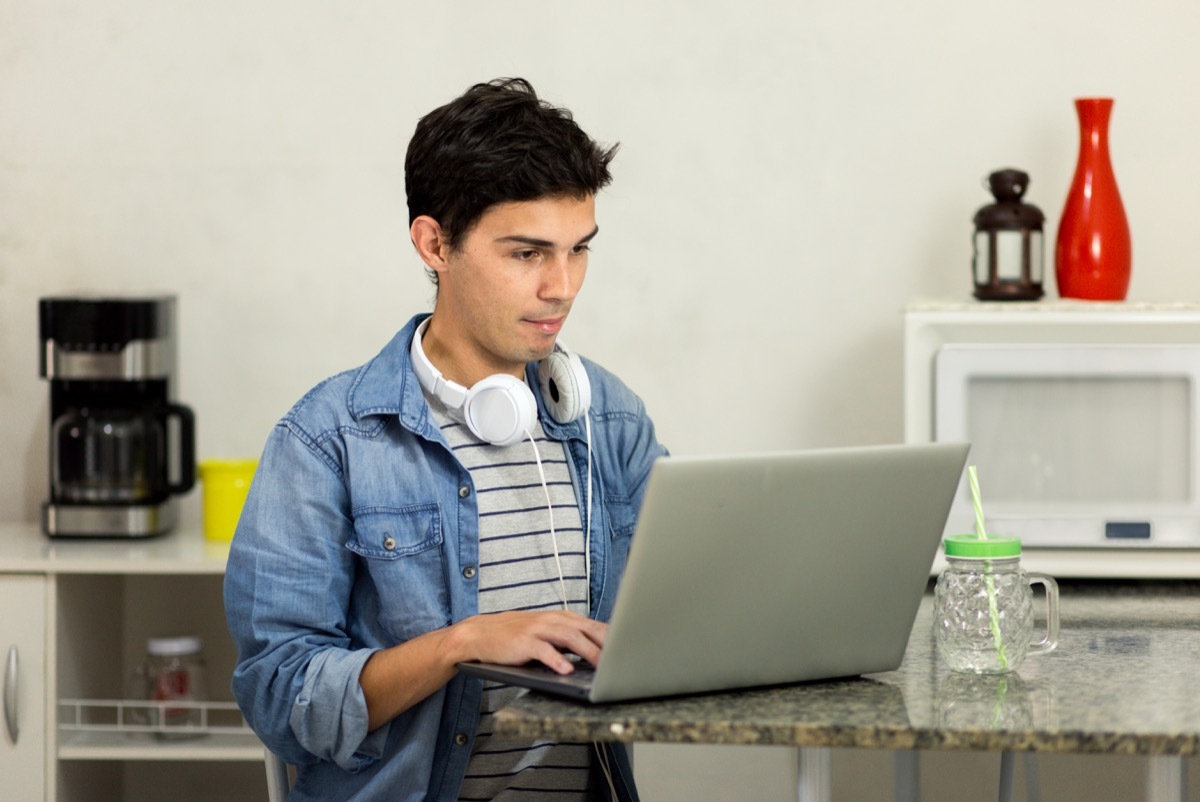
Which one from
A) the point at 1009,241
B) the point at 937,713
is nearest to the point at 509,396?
the point at 937,713

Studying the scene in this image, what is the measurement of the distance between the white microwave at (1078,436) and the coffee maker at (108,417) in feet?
4.17

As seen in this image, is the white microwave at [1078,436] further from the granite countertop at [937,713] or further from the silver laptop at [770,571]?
the silver laptop at [770,571]

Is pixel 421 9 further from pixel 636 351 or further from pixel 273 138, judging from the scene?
pixel 636 351

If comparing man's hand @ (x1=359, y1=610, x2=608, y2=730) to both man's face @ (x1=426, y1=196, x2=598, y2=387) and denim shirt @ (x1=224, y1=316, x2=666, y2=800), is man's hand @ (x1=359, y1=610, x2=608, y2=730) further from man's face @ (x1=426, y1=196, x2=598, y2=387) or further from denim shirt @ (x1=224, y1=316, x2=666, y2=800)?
man's face @ (x1=426, y1=196, x2=598, y2=387)

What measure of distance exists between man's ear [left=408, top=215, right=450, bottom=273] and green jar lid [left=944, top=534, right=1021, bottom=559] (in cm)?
63

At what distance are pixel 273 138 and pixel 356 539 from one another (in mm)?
1282

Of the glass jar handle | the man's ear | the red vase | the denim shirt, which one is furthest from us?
the red vase

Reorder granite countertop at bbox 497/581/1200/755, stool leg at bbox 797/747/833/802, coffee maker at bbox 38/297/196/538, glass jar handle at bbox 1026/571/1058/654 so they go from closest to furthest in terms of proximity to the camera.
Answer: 1. granite countertop at bbox 497/581/1200/755
2. stool leg at bbox 797/747/833/802
3. glass jar handle at bbox 1026/571/1058/654
4. coffee maker at bbox 38/297/196/538

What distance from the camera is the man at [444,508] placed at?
1.43m

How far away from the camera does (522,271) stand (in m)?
1.50

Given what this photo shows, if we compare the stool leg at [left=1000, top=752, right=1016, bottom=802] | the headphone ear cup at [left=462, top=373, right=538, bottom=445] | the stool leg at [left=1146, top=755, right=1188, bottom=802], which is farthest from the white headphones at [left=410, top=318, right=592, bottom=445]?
the stool leg at [left=1000, top=752, right=1016, bottom=802]

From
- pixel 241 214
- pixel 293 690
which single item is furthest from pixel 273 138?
pixel 293 690

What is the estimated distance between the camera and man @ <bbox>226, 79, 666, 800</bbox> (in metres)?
1.43

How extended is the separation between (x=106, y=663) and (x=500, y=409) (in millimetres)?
1300
